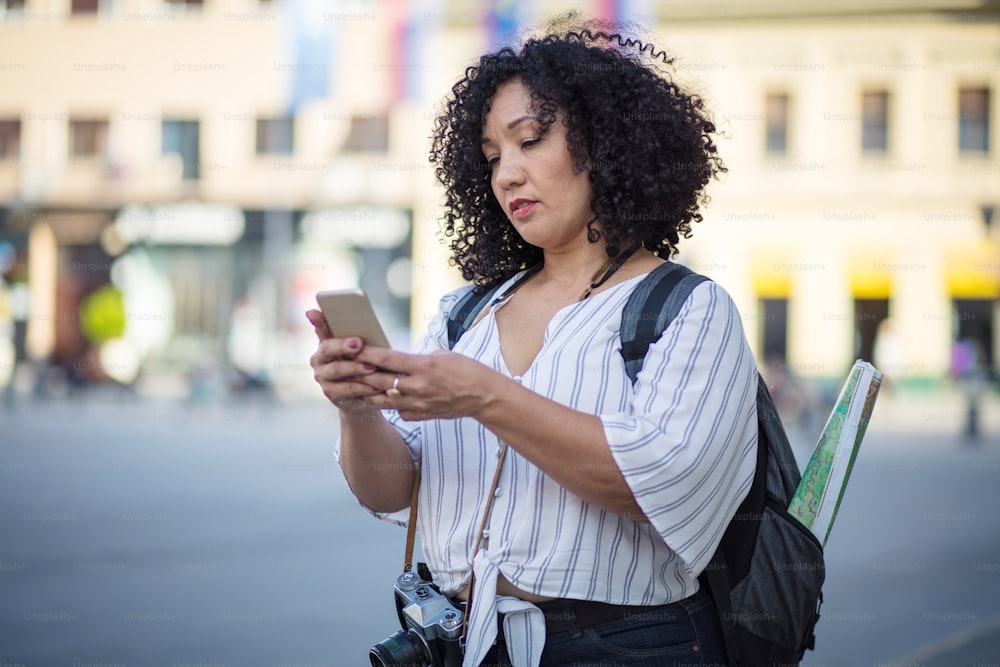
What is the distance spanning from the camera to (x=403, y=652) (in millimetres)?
1649

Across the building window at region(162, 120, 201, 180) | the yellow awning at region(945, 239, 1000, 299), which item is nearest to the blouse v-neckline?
the yellow awning at region(945, 239, 1000, 299)

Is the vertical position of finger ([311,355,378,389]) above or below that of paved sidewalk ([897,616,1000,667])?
above

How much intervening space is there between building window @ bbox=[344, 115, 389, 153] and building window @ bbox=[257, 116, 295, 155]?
174 cm

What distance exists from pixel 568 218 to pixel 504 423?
506 mm

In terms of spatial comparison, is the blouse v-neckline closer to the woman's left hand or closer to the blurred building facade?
the woman's left hand

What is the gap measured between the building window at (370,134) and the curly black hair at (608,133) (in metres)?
24.8

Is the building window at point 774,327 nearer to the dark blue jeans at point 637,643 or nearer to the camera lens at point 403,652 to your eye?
the dark blue jeans at point 637,643

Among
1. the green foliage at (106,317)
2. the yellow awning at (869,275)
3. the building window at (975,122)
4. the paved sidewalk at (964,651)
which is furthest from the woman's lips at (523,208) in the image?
the building window at (975,122)

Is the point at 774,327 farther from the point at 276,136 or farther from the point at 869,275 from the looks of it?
the point at 276,136

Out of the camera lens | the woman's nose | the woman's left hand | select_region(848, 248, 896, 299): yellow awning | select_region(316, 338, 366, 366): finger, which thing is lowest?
the camera lens

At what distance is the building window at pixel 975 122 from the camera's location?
2389cm

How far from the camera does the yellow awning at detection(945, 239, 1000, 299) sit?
23.2 meters

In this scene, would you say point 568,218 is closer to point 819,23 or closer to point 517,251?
point 517,251

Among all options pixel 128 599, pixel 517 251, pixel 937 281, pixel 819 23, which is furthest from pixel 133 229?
pixel 517 251
